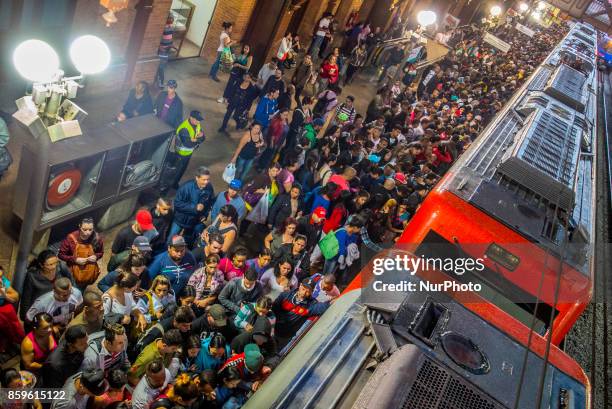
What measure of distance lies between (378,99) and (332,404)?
40.4 feet

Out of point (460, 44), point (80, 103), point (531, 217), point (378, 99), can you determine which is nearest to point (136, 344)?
point (531, 217)

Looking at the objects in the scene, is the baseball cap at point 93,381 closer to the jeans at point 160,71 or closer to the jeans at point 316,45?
the jeans at point 160,71

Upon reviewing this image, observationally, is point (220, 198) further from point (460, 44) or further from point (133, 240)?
point (460, 44)

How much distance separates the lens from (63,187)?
270 inches

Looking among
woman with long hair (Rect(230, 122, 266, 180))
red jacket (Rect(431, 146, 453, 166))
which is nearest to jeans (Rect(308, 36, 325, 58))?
red jacket (Rect(431, 146, 453, 166))

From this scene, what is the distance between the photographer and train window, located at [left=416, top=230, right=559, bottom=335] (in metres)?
6.09

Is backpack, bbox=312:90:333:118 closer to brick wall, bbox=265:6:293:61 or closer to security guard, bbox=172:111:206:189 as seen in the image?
brick wall, bbox=265:6:293:61

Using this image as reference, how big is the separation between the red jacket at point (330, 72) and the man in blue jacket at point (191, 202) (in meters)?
9.05

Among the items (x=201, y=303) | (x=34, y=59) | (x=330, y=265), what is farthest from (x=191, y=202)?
(x=34, y=59)

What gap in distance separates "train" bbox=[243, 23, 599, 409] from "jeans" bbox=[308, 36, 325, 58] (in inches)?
434

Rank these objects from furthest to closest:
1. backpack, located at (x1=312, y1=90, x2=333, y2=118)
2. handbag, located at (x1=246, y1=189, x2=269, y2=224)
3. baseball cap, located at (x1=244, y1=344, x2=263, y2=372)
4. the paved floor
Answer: backpack, located at (x1=312, y1=90, x2=333, y2=118)
handbag, located at (x1=246, y1=189, x2=269, y2=224)
the paved floor
baseball cap, located at (x1=244, y1=344, x2=263, y2=372)

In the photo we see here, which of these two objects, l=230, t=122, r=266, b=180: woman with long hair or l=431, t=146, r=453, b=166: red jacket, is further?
l=431, t=146, r=453, b=166: red jacket

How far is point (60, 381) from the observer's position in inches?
188

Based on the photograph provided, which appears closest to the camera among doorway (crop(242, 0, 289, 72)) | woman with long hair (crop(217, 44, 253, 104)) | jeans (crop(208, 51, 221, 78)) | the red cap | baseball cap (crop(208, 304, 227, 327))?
baseball cap (crop(208, 304, 227, 327))
